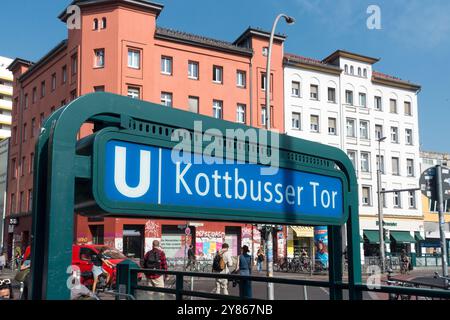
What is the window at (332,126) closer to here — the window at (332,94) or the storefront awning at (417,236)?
the window at (332,94)

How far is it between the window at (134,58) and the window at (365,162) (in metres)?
22.0

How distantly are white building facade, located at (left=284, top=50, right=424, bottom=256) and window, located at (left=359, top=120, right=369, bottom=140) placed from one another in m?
0.09

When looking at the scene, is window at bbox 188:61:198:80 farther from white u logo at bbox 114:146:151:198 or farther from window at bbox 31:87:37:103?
white u logo at bbox 114:146:151:198

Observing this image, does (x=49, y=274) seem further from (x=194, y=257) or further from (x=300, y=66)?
(x=300, y=66)

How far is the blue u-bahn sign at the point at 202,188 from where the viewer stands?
3.20 meters

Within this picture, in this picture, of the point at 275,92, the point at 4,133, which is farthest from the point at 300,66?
the point at 4,133

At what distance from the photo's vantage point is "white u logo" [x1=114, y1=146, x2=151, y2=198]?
321 cm

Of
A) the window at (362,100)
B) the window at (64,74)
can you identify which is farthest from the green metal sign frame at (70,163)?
the window at (362,100)

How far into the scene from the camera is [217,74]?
42.4 metres

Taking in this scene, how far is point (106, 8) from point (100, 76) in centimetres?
488

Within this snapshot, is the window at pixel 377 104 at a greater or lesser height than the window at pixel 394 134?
greater

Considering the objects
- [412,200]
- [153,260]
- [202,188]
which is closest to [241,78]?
[412,200]

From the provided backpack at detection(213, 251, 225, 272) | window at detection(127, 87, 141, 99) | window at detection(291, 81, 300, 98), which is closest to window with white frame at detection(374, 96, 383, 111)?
window at detection(291, 81, 300, 98)
